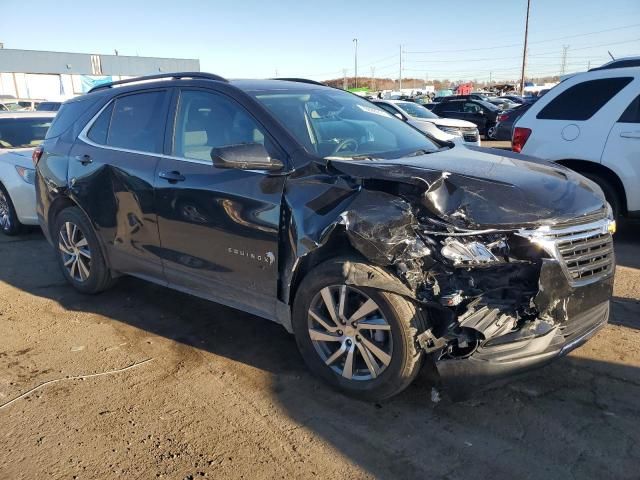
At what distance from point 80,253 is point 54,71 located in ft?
173

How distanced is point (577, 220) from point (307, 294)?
1.60m

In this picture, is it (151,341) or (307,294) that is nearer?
(307,294)

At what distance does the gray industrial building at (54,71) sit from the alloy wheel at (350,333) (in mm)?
46358

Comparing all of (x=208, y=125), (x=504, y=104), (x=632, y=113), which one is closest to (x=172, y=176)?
(x=208, y=125)

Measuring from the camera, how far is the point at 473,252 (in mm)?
2822

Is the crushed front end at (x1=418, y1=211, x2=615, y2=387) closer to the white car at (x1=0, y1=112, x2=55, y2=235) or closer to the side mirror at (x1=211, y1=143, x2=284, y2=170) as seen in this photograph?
the side mirror at (x1=211, y1=143, x2=284, y2=170)

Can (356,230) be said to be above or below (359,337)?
above

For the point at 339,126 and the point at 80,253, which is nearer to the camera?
the point at 339,126

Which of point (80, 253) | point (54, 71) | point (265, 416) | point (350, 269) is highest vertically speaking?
point (54, 71)

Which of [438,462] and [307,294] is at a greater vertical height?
[307,294]

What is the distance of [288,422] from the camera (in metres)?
2.99

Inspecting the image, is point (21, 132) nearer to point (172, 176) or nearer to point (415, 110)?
point (172, 176)

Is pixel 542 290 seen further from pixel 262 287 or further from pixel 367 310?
pixel 262 287

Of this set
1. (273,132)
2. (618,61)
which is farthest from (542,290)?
(618,61)
